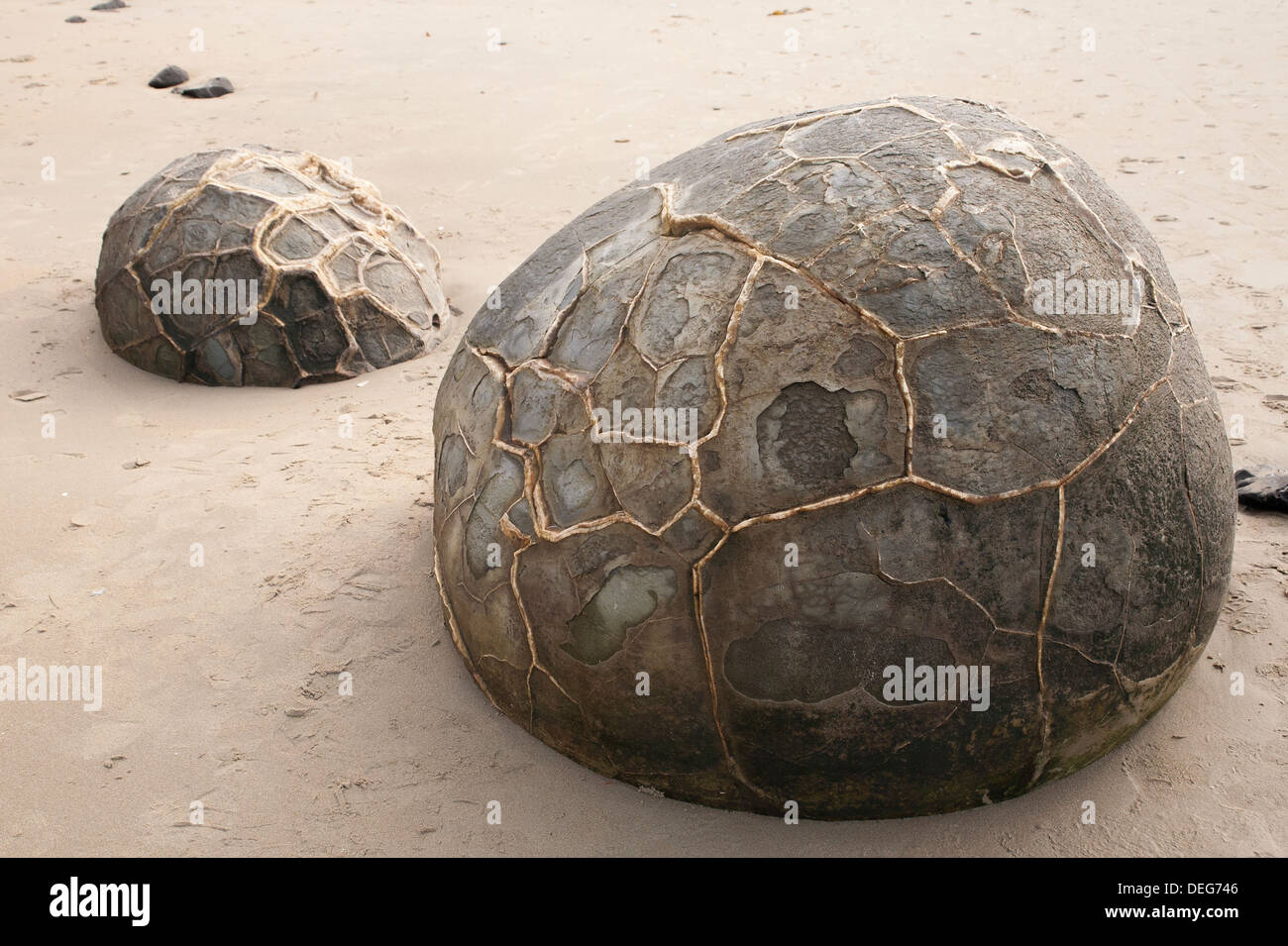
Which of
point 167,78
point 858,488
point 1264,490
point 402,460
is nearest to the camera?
point 858,488

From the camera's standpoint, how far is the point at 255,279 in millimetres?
4840

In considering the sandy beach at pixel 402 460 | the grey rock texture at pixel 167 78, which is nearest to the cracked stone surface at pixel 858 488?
the sandy beach at pixel 402 460

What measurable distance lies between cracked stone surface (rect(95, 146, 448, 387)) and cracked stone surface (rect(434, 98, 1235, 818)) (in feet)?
8.11

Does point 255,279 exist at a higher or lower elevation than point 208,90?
lower

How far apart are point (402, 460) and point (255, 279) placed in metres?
1.23

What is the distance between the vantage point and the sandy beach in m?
2.64

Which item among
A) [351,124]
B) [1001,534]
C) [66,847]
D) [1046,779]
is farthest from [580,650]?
[351,124]

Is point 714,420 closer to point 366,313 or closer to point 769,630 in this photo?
point 769,630

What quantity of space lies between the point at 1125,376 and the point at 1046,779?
3.02 feet

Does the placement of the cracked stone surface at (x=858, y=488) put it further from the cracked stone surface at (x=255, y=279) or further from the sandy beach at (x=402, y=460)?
the cracked stone surface at (x=255, y=279)

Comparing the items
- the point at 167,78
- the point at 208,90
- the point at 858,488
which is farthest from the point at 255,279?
the point at 167,78

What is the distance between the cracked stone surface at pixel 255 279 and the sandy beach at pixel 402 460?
13 centimetres

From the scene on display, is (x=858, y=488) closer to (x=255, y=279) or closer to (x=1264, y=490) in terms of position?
(x=1264, y=490)

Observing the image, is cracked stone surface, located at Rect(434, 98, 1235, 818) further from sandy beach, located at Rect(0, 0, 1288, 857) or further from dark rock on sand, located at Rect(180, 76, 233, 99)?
dark rock on sand, located at Rect(180, 76, 233, 99)
